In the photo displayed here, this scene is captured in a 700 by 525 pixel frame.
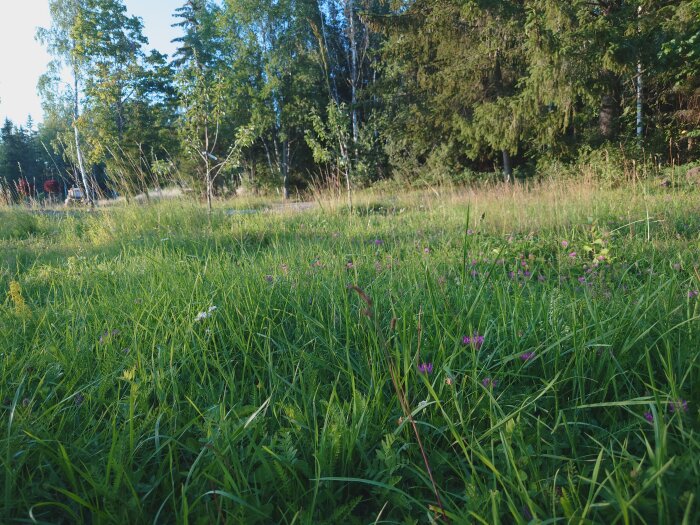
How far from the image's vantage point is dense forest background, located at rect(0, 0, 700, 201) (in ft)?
27.8

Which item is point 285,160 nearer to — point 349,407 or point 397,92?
point 397,92

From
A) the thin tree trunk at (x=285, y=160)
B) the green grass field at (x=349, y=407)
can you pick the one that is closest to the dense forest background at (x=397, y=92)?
the thin tree trunk at (x=285, y=160)

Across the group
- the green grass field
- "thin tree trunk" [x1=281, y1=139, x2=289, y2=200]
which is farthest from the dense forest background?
the green grass field

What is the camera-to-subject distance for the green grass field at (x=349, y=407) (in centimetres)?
80

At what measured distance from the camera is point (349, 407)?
1.02m

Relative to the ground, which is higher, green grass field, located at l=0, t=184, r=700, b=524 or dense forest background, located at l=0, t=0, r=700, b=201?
dense forest background, located at l=0, t=0, r=700, b=201

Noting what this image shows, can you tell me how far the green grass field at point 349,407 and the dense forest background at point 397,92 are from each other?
261 centimetres

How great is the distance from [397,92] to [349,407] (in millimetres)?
17517

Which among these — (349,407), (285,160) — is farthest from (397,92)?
(349,407)

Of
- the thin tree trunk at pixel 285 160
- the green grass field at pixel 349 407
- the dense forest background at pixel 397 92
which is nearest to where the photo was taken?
the green grass field at pixel 349 407

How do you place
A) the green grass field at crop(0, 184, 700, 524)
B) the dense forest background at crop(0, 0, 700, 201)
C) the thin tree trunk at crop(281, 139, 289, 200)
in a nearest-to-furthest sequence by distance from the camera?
the green grass field at crop(0, 184, 700, 524), the dense forest background at crop(0, 0, 700, 201), the thin tree trunk at crop(281, 139, 289, 200)

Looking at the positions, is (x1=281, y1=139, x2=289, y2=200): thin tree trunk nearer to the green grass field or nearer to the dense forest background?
the dense forest background

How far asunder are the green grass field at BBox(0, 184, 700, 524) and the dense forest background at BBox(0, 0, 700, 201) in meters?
2.61

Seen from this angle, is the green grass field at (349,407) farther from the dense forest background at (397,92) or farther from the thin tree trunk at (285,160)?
the thin tree trunk at (285,160)
